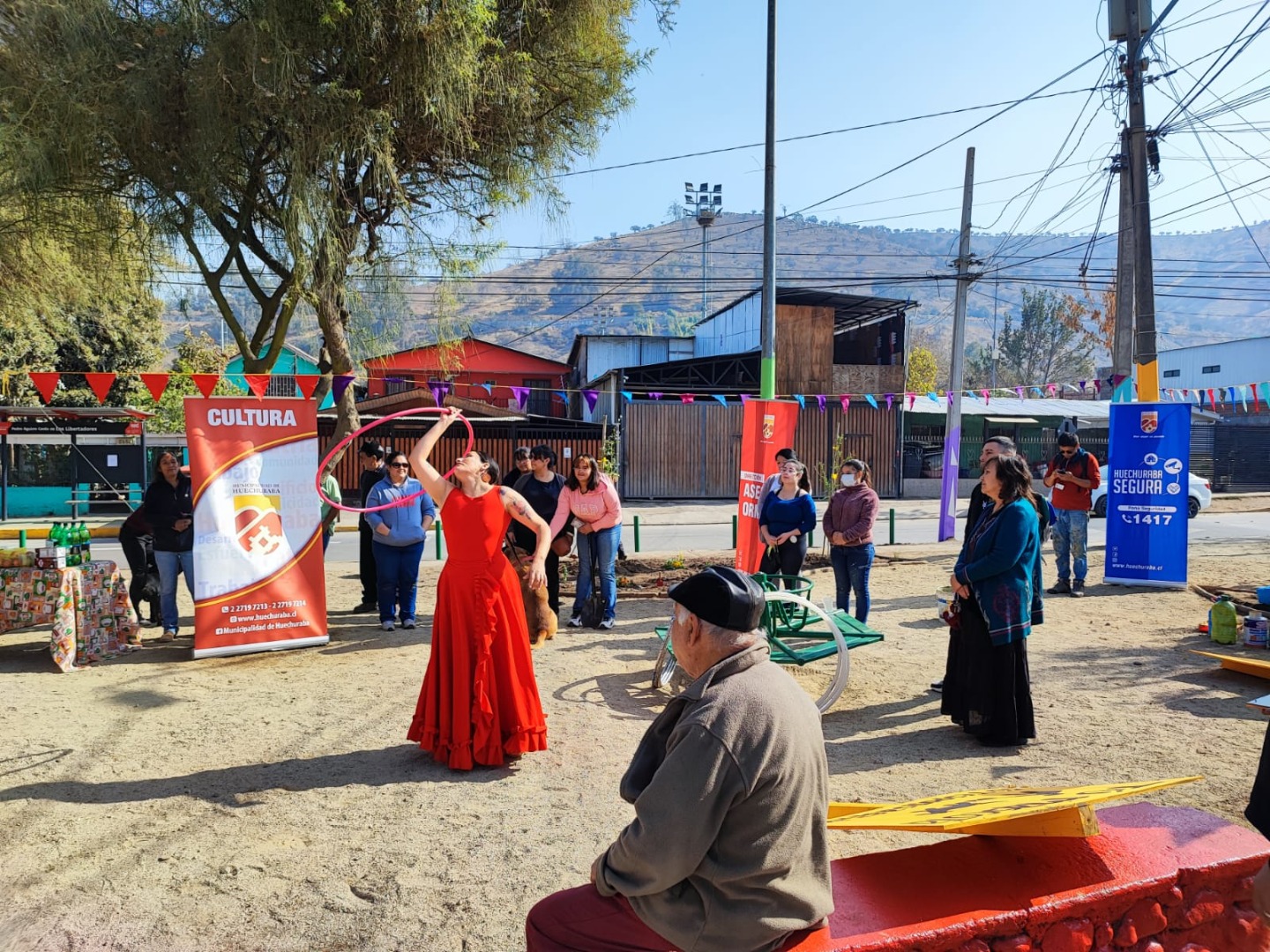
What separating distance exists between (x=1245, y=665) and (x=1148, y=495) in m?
4.71

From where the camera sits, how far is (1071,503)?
10.7 m

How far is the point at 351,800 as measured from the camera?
15.9 ft

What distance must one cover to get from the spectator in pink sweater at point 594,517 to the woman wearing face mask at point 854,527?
203 centimetres

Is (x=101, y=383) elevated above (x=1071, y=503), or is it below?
above

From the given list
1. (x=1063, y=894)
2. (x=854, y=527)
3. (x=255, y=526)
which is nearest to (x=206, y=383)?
(x=255, y=526)

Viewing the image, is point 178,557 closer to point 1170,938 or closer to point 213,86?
point 213,86

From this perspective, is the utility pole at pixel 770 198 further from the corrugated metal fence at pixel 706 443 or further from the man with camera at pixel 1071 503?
the corrugated metal fence at pixel 706 443

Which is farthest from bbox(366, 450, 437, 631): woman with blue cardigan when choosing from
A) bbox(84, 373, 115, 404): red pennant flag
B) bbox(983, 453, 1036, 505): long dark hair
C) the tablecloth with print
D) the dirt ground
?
bbox(84, 373, 115, 404): red pennant flag

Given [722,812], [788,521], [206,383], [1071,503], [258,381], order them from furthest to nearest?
[206,383]
[1071,503]
[258,381]
[788,521]
[722,812]

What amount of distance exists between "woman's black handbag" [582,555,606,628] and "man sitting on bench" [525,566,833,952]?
22.0 feet

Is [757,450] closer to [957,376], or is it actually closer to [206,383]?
[206,383]

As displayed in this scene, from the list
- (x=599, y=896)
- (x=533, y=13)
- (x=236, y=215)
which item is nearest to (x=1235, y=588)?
(x=533, y=13)

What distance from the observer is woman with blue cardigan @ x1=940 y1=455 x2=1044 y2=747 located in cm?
545

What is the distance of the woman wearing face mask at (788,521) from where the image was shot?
27.5 feet
